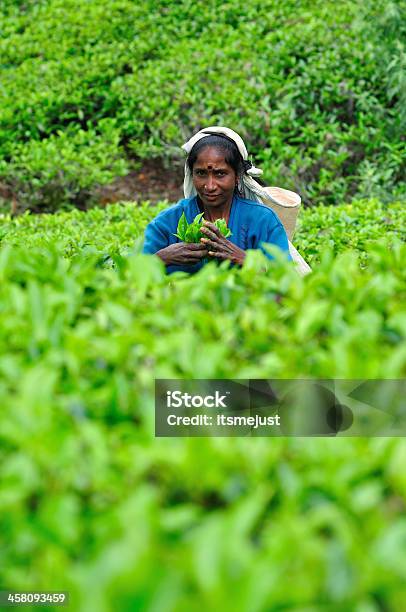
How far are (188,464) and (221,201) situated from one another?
8.62 feet

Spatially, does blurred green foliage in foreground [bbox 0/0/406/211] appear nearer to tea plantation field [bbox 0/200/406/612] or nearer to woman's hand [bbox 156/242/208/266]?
woman's hand [bbox 156/242/208/266]

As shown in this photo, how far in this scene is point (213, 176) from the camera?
13.0 ft

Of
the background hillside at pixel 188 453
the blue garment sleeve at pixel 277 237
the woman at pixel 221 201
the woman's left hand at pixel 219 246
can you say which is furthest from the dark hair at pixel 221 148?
the background hillside at pixel 188 453

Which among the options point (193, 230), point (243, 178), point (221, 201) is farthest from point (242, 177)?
point (193, 230)

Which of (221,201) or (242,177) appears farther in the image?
(242,177)

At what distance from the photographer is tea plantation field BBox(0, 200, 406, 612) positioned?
1306 millimetres

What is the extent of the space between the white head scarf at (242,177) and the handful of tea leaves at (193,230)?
0.45 meters

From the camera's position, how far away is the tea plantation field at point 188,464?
1.31 metres

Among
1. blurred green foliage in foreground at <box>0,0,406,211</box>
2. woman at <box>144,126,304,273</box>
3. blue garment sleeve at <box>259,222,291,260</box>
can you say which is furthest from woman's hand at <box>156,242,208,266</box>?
blurred green foliage in foreground at <box>0,0,406,211</box>

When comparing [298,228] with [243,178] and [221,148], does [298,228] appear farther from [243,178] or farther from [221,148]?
[221,148]

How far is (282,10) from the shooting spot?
10.8m

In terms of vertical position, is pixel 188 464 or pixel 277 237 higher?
pixel 277 237

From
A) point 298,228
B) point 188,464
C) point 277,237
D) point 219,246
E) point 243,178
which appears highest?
point 298,228

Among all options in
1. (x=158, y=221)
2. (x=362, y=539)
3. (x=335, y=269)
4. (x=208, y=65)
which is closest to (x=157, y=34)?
(x=208, y=65)
